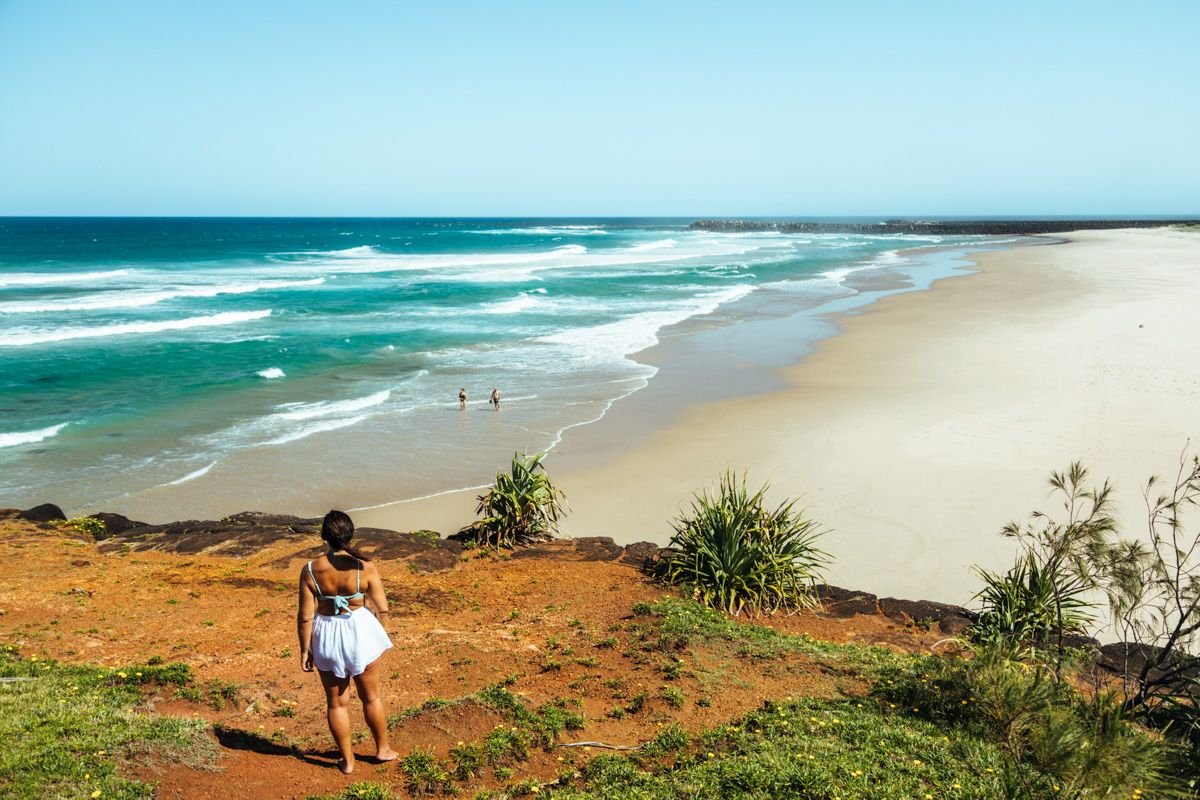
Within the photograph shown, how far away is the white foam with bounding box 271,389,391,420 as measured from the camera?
757 inches

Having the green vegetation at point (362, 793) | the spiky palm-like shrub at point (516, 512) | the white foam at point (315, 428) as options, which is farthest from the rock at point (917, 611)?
the white foam at point (315, 428)

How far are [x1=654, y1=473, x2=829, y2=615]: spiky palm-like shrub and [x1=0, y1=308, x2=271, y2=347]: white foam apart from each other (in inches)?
1136

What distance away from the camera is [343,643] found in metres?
4.71

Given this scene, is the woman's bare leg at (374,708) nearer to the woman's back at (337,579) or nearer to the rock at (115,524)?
the woman's back at (337,579)

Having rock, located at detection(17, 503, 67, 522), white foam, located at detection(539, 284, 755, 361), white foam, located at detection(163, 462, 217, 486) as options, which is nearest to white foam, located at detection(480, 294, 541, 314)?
white foam, located at detection(539, 284, 755, 361)

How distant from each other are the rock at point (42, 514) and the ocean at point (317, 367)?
170 cm

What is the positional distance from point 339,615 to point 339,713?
2.12ft

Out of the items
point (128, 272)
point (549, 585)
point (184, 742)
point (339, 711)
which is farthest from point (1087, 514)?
point (128, 272)

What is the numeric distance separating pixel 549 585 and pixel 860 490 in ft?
20.4

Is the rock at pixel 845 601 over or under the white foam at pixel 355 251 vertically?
under

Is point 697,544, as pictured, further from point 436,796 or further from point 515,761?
point 436,796

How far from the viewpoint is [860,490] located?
506 inches

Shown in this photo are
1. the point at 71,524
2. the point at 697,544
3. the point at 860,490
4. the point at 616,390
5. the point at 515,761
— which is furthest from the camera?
the point at 616,390

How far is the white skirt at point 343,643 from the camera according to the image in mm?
4707
